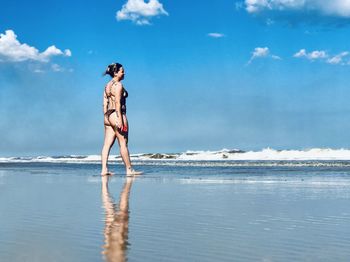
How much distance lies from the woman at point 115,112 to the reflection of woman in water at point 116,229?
6940 mm

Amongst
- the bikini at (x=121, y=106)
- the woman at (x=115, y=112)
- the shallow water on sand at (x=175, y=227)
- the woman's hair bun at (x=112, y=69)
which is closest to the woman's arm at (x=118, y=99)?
the woman at (x=115, y=112)

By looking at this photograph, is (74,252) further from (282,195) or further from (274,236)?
(282,195)

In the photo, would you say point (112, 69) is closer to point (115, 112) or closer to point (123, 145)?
point (115, 112)

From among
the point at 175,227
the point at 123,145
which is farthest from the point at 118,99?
the point at 175,227

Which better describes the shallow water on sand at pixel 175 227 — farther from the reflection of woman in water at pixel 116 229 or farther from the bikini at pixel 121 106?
the bikini at pixel 121 106

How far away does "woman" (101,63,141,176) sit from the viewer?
14.2 metres

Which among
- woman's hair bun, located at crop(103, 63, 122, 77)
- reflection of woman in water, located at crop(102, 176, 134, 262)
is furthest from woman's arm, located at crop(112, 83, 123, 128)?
reflection of woman in water, located at crop(102, 176, 134, 262)

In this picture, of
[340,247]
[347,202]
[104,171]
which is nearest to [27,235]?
[340,247]

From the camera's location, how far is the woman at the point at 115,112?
558 inches

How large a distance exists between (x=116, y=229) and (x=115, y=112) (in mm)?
9968

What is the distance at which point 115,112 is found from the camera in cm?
1436

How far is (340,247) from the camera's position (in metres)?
3.75

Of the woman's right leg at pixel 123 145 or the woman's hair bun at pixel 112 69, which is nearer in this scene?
the woman's right leg at pixel 123 145

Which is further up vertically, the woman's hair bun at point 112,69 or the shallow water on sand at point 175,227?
the woman's hair bun at point 112,69
